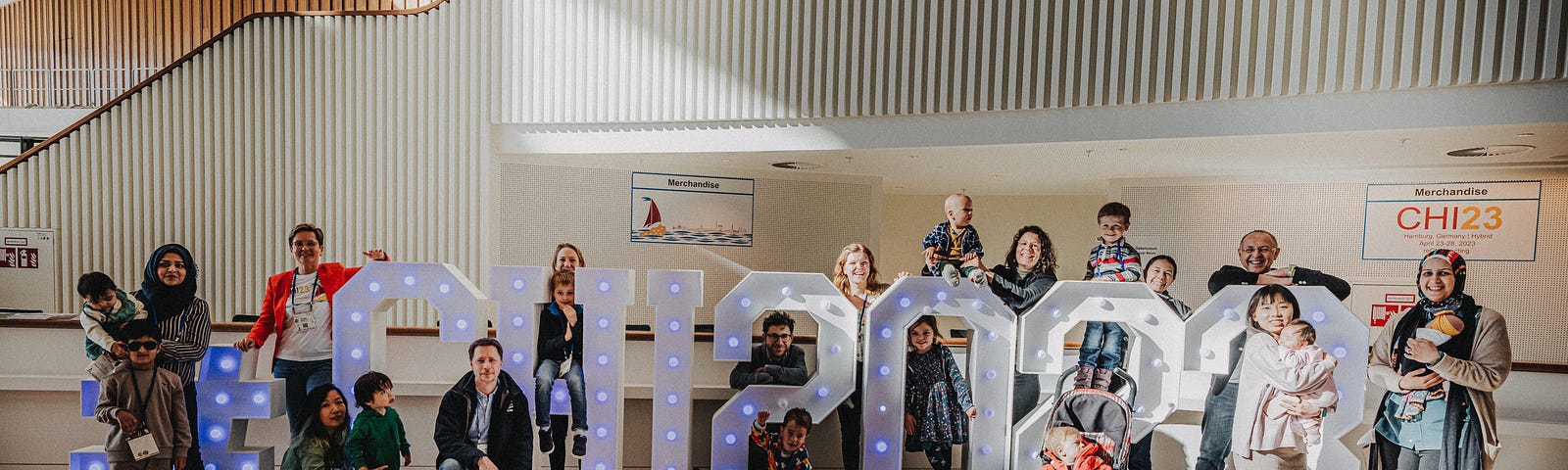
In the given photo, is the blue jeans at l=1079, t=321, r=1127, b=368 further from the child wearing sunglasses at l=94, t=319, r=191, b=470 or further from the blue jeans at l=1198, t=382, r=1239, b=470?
the child wearing sunglasses at l=94, t=319, r=191, b=470

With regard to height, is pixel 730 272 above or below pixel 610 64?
below

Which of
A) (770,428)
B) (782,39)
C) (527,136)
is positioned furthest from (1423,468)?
(527,136)

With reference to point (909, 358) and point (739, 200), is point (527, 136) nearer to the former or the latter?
point (739, 200)

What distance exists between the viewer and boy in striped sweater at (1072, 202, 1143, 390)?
11.8 ft

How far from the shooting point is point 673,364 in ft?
10.8

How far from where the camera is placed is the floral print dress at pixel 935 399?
346 centimetres

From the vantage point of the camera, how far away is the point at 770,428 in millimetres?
3434

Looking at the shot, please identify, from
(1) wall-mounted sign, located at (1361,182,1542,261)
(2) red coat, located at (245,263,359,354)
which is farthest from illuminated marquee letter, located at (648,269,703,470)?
(1) wall-mounted sign, located at (1361,182,1542,261)

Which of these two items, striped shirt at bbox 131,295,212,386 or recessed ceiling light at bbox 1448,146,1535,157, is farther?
recessed ceiling light at bbox 1448,146,1535,157

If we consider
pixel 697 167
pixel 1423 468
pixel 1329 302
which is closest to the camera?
pixel 1329 302

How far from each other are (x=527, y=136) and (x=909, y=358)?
11.5ft

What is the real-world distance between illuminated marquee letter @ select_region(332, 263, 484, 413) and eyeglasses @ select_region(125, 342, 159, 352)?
2.59 feet

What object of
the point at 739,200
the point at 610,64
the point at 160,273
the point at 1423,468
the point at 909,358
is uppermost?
the point at 610,64

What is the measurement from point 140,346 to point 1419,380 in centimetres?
563
